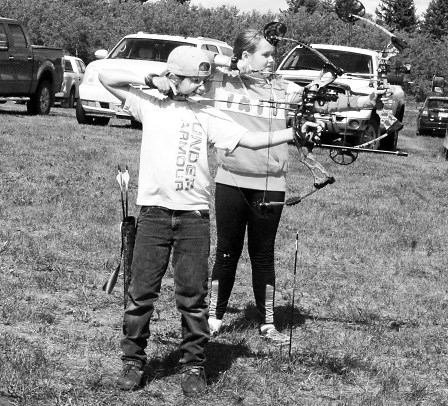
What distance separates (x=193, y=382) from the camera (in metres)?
5.74

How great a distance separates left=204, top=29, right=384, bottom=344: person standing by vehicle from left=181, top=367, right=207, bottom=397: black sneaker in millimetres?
1208

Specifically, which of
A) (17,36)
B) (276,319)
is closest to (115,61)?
(17,36)

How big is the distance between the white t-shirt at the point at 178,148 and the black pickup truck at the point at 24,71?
1664 centimetres

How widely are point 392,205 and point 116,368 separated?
8161 millimetres

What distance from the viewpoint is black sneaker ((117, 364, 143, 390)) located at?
5688 millimetres

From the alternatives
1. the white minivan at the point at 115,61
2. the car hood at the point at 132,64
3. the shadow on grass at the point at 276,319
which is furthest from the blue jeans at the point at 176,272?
the white minivan at the point at 115,61

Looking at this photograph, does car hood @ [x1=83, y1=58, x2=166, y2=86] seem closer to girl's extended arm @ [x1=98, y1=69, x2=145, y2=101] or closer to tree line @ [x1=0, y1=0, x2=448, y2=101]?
girl's extended arm @ [x1=98, y1=69, x2=145, y2=101]

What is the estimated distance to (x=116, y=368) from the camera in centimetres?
612

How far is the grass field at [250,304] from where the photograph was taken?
594 centimetres

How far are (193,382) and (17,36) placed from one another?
17.9 meters

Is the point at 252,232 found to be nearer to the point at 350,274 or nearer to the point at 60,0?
the point at 350,274

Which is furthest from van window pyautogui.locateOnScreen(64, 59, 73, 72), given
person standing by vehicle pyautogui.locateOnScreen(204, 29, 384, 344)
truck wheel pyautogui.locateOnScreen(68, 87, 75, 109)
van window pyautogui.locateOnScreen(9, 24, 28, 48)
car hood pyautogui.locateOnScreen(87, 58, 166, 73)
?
person standing by vehicle pyautogui.locateOnScreen(204, 29, 384, 344)

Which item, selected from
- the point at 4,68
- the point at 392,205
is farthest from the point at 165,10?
the point at 392,205

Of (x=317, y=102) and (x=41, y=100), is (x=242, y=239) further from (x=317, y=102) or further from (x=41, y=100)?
(x=41, y=100)
